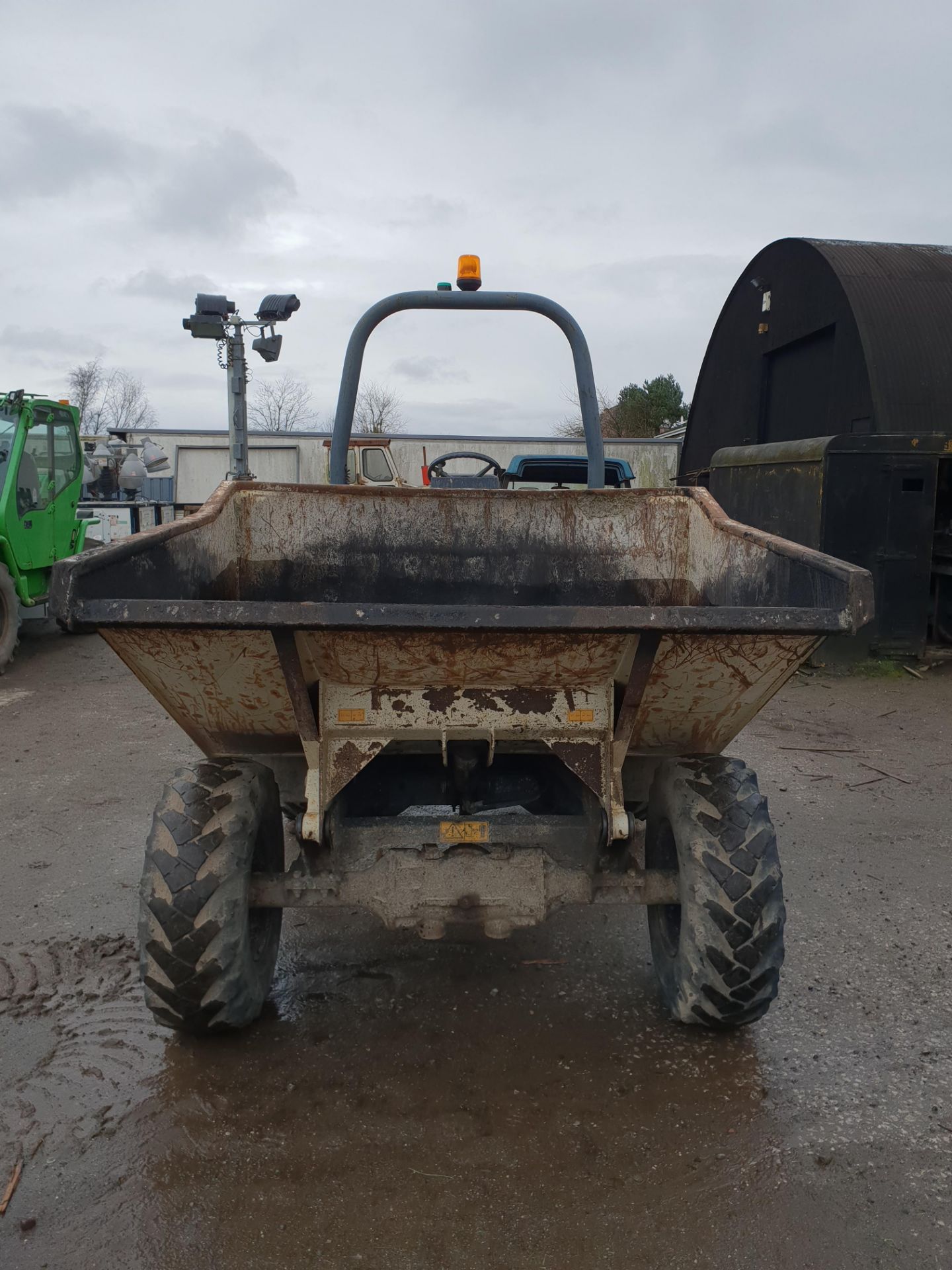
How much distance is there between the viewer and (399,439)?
963 inches

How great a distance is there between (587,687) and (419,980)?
1.24 m

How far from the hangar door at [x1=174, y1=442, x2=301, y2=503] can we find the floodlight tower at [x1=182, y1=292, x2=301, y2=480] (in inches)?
579

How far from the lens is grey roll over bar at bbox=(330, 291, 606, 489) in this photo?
3.96m

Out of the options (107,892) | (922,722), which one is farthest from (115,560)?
(922,722)

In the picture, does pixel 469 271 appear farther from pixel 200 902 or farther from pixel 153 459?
pixel 153 459

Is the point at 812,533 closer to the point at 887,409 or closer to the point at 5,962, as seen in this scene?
the point at 887,409

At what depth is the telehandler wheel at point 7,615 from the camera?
822cm

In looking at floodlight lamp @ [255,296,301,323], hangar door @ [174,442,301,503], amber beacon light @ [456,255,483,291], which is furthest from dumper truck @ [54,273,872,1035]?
hangar door @ [174,442,301,503]

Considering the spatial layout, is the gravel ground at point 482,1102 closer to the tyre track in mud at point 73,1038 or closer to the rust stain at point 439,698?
the tyre track in mud at point 73,1038

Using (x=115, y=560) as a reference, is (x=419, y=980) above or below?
below

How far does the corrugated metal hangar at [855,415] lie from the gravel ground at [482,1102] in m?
4.33

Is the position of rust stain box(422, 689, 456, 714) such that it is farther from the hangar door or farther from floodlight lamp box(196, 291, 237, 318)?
the hangar door

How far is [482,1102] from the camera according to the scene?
251 centimetres

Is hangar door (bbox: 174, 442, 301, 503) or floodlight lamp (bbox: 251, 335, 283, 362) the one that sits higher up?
floodlight lamp (bbox: 251, 335, 283, 362)
